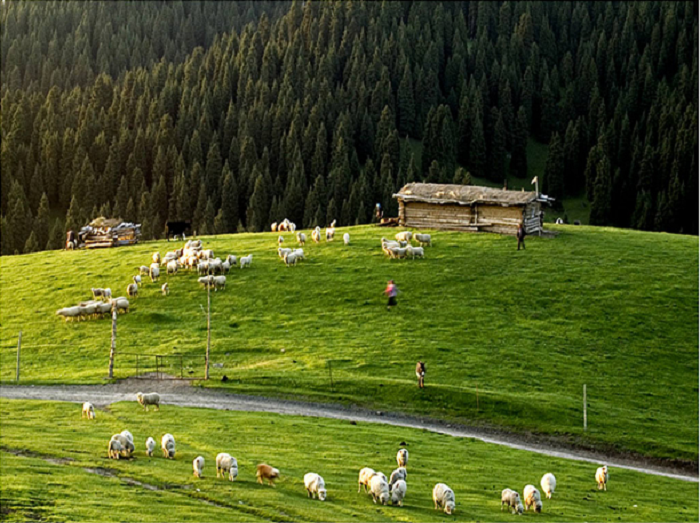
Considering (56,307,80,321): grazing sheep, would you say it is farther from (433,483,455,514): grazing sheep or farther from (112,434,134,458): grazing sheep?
(433,483,455,514): grazing sheep

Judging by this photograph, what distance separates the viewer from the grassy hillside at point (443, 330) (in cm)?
5962

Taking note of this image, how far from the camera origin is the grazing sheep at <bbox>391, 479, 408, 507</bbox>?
1473 inches

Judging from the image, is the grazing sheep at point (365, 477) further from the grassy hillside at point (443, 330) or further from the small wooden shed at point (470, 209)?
the small wooden shed at point (470, 209)

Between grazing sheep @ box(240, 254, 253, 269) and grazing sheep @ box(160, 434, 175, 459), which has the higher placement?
grazing sheep @ box(240, 254, 253, 269)

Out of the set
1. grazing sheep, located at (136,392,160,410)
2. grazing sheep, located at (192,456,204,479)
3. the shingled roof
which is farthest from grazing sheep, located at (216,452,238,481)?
the shingled roof

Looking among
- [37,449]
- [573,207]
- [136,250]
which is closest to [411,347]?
[37,449]

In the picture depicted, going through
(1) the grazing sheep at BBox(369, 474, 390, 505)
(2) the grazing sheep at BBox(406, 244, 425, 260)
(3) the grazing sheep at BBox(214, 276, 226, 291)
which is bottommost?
(1) the grazing sheep at BBox(369, 474, 390, 505)

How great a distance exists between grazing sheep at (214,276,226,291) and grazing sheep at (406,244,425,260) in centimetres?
1586

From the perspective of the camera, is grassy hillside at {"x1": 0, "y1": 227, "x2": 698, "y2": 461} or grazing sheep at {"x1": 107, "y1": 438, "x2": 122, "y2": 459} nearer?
grazing sheep at {"x1": 107, "y1": 438, "x2": 122, "y2": 459}

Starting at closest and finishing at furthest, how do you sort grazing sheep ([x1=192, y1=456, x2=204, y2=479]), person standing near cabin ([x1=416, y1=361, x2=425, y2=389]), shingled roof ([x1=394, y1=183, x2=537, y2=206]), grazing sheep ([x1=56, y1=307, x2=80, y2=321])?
grazing sheep ([x1=192, y1=456, x2=204, y2=479]) < person standing near cabin ([x1=416, y1=361, x2=425, y2=389]) < grazing sheep ([x1=56, y1=307, x2=80, y2=321]) < shingled roof ([x1=394, y1=183, x2=537, y2=206])

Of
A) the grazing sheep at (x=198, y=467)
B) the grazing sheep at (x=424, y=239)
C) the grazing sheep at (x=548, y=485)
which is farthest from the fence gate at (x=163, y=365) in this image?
the grazing sheep at (x=424, y=239)

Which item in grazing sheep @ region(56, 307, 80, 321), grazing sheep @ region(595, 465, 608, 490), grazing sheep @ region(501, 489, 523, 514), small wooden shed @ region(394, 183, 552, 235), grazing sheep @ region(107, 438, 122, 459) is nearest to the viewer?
grazing sheep @ region(501, 489, 523, 514)

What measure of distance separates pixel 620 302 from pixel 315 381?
27.3 metres

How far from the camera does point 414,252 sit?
281 ft
